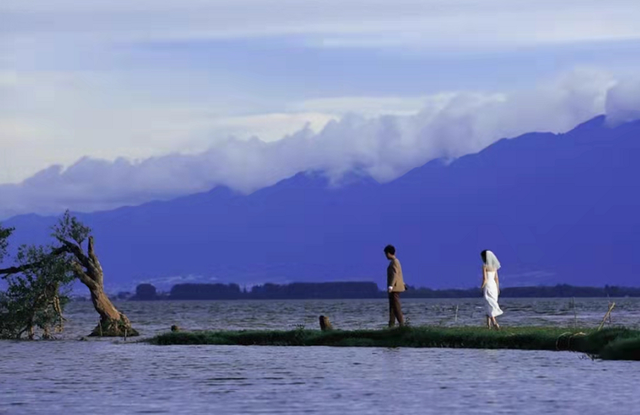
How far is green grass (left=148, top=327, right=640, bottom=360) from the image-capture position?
1448 inches

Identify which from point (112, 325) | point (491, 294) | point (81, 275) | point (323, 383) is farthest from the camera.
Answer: point (112, 325)

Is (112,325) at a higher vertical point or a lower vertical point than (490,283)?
lower

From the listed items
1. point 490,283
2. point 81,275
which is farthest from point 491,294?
point 81,275

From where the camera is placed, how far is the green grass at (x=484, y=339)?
3679cm

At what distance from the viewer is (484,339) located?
41.7m

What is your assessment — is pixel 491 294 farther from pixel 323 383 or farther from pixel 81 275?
pixel 81 275

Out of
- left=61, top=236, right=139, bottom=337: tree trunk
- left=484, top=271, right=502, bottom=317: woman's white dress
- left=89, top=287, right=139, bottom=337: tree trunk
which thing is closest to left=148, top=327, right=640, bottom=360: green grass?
left=484, top=271, right=502, bottom=317: woman's white dress

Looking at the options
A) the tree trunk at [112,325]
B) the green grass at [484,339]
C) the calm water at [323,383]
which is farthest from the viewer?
the tree trunk at [112,325]

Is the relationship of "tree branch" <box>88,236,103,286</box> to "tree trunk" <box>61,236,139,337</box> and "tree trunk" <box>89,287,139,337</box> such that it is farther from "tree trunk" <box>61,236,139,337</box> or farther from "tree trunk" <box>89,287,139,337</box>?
"tree trunk" <box>89,287,139,337</box>

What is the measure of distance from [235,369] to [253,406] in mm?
11075

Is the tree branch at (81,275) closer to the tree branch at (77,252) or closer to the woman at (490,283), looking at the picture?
the tree branch at (77,252)

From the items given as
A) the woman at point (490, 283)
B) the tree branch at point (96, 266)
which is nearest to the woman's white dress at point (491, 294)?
the woman at point (490, 283)

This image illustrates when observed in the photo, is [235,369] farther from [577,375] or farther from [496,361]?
[577,375]

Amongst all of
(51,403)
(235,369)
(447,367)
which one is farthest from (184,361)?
(51,403)
